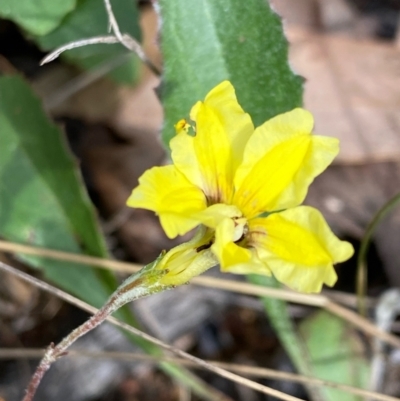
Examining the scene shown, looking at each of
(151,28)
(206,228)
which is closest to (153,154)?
(151,28)

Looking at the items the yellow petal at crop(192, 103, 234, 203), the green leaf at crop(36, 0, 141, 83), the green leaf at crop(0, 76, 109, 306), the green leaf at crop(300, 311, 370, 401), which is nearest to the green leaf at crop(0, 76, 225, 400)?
the green leaf at crop(0, 76, 109, 306)

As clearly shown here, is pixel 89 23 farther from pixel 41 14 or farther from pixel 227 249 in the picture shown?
pixel 227 249

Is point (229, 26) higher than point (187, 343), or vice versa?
point (229, 26)

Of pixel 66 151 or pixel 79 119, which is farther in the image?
pixel 79 119

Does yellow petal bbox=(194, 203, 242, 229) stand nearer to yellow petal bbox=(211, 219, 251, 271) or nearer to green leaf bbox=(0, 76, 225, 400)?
yellow petal bbox=(211, 219, 251, 271)

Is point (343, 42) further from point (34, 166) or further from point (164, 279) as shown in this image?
point (164, 279)

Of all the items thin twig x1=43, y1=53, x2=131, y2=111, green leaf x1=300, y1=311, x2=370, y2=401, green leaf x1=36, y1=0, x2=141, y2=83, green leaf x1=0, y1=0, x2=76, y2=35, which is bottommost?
green leaf x1=300, y1=311, x2=370, y2=401

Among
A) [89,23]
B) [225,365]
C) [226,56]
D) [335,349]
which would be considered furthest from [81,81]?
[335,349]
